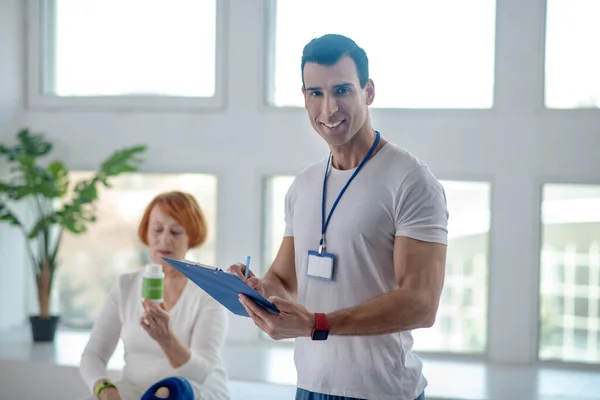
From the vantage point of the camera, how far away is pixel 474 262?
4.20 m

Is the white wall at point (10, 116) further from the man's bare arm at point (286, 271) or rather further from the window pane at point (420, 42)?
the man's bare arm at point (286, 271)

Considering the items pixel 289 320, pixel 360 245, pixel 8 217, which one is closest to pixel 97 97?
pixel 8 217

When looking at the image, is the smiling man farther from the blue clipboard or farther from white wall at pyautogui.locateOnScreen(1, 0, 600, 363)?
white wall at pyautogui.locateOnScreen(1, 0, 600, 363)

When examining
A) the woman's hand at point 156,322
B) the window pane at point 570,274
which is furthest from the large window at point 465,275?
the woman's hand at point 156,322

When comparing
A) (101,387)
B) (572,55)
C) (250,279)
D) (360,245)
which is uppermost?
(572,55)

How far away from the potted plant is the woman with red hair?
3.38 ft

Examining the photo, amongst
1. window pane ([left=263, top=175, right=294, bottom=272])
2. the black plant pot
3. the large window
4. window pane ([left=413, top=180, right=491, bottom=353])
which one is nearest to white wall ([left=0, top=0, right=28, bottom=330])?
the black plant pot

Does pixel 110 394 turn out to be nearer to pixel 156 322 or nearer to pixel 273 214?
pixel 156 322

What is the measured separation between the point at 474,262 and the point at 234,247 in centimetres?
126

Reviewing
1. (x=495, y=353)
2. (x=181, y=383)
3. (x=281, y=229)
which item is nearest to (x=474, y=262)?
(x=495, y=353)

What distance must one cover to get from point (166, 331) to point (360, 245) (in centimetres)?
121

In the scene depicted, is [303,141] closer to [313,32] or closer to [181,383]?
[313,32]

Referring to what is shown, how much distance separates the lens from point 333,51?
1.95m

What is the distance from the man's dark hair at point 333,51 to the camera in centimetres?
195
